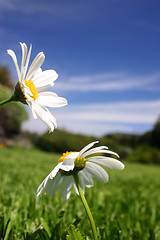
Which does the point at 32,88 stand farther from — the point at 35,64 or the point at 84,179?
the point at 84,179

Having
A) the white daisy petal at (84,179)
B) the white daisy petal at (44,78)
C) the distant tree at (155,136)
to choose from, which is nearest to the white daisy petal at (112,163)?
the white daisy petal at (84,179)

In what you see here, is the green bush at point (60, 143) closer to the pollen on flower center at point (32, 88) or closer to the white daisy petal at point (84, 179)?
the white daisy petal at point (84, 179)

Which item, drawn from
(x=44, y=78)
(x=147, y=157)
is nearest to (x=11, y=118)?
(x=147, y=157)

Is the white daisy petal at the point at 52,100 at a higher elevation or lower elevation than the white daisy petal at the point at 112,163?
higher

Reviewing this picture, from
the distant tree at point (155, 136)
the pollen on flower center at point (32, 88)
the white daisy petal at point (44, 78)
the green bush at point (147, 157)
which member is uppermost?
the white daisy petal at point (44, 78)

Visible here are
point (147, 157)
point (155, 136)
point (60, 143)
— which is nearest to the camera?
point (147, 157)

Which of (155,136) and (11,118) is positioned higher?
(11,118)

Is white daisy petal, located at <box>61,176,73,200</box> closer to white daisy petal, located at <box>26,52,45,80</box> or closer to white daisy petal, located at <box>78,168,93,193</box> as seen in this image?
white daisy petal, located at <box>78,168,93,193</box>

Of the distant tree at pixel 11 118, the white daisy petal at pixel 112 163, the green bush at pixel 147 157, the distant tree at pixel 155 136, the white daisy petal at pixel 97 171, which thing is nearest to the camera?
the white daisy petal at pixel 112 163
